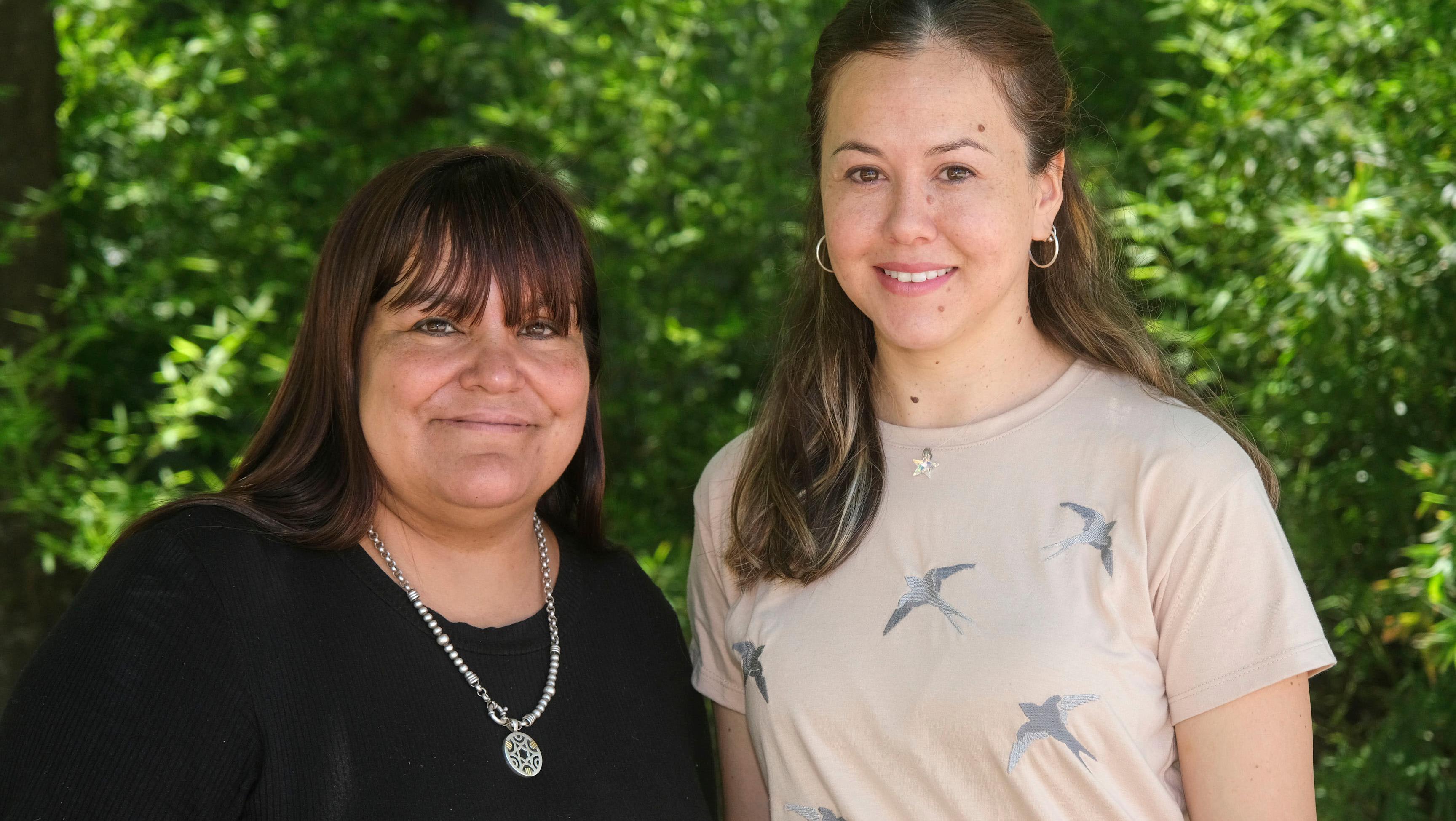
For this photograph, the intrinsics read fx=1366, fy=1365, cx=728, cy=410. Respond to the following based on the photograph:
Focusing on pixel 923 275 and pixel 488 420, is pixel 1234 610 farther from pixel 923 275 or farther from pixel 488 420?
pixel 488 420

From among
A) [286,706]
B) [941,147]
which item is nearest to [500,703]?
[286,706]

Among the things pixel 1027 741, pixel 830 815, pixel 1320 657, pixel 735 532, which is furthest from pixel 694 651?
pixel 1320 657

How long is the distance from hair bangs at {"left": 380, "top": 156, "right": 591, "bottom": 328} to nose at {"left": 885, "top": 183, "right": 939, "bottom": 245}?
0.47 metres

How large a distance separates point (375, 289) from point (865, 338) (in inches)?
30.1

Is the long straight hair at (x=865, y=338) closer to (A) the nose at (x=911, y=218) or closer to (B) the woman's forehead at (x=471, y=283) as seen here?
(A) the nose at (x=911, y=218)

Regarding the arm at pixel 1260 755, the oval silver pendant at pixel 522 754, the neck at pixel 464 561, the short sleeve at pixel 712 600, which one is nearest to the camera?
the arm at pixel 1260 755

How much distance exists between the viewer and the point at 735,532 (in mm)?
2066

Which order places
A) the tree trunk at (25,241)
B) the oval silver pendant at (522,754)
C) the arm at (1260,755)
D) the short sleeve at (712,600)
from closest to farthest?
the arm at (1260,755) < the oval silver pendant at (522,754) < the short sleeve at (712,600) < the tree trunk at (25,241)

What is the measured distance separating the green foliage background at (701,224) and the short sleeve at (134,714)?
1.56 m

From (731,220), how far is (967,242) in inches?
70.0

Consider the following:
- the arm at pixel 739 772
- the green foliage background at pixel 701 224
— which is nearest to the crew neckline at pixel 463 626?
the arm at pixel 739 772

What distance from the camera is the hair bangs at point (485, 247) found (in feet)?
6.06

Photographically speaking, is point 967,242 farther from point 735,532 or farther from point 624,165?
point 624,165

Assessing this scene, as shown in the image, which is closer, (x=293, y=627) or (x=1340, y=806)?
(x=293, y=627)
